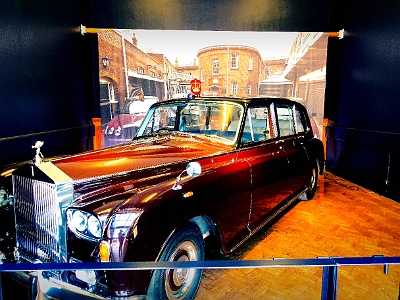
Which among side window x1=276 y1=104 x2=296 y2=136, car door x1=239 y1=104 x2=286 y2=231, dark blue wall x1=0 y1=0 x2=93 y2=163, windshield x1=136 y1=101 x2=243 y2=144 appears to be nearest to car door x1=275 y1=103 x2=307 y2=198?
side window x1=276 y1=104 x2=296 y2=136

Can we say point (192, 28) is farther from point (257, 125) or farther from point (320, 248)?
point (320, 248)

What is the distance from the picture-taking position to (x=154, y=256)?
6.80 feet

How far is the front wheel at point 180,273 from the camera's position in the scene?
2143mm

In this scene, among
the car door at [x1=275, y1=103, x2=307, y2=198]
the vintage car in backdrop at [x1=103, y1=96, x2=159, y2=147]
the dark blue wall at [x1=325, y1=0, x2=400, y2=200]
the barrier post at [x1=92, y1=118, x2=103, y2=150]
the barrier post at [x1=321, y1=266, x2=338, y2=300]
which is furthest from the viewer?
the vintage car in backdrop at [x1=103, y1=96, x2=159, y2=147]

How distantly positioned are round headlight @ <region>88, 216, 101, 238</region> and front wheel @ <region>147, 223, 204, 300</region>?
0.49m

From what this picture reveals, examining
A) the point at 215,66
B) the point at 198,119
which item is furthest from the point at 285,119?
the point at 215,66

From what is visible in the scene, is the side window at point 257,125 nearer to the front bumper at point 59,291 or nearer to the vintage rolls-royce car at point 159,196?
the vintage rolls-royce car at point 159,196

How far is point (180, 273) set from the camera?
8.02 ft

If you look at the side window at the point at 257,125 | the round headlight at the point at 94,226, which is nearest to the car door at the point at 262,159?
the side window at the point at 257,125

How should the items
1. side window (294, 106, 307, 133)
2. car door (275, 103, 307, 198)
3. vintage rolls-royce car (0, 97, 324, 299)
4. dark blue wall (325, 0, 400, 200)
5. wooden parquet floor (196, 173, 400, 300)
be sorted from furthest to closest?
dark blue wall (325, 0, 400, 200) → side window (294, 106, 307, 133) → car door (275, 103, 307, 198) → wooden parquet floor (196, 173, 400, 300) → vintage rolls-royce car (0, 97, 324, 299)

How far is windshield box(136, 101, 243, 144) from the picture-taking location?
132 inches

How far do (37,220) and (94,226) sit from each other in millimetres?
588

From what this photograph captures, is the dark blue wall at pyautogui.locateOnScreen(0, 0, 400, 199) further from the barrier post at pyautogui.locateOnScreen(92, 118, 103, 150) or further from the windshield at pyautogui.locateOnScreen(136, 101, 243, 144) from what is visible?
the windshield at pyautogui.locateOnScreen(136, 101, 243, 144)

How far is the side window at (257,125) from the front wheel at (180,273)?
1.32 metres
